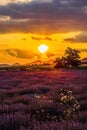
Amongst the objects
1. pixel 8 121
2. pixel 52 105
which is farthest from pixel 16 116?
pixel 52 105

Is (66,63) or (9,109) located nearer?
(9,109)

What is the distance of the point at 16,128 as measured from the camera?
298 inches

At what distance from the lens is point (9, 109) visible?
9867 millimetres

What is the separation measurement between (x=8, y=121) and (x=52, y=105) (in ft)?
8.19

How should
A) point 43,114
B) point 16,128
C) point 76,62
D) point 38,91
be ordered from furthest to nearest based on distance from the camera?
1. point 76,62
2. point 38,91
3. point 43,114
4. point 16,128

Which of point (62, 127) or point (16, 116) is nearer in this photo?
point (62, 127)

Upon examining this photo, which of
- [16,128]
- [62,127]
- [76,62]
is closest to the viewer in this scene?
[62,127]

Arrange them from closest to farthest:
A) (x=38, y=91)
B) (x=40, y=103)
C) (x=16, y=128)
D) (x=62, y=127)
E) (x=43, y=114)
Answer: (x=62, y=127) → (x=16, y=128) → (x=43, y=114) → (x=40, y=103) → (x=38, y=91)

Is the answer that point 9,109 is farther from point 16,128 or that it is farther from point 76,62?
point 76,62

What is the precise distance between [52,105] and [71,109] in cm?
101

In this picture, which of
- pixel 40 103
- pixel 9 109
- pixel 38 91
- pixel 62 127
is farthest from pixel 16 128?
pixel 38 91

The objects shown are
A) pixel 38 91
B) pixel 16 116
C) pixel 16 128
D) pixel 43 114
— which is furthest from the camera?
pixel 38 91

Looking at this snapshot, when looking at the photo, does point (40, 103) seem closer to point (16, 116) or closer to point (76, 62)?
point (16, 116)

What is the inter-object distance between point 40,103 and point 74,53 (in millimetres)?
81395
